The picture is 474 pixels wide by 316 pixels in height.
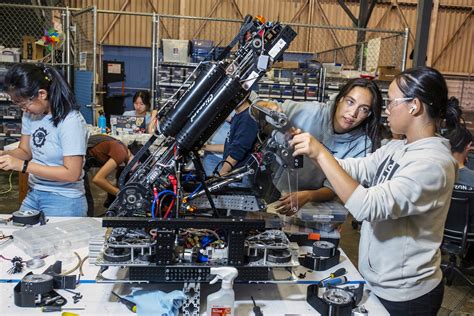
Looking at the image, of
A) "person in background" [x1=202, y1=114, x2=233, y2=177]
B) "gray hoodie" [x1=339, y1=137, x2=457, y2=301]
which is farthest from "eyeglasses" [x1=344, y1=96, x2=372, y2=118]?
"person in background" [x1=202, y1=114, x2=233, y2=177]

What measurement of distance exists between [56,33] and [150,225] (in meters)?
5.09

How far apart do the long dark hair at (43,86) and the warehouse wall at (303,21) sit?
695cm

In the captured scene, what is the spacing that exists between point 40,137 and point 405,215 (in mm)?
1591

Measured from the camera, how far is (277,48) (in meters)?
1.38

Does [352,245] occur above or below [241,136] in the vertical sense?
below

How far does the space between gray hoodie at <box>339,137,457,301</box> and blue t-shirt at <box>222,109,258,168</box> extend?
121 cm

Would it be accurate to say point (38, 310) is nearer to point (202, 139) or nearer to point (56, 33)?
point (202, 139)

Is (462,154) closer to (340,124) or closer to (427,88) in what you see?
(340,124)

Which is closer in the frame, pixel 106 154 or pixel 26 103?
pixel 26 103

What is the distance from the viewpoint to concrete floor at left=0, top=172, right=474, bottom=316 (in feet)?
9.66

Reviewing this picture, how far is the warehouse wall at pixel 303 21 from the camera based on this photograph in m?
8.80

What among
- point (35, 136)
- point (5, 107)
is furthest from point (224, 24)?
point (35, 136)

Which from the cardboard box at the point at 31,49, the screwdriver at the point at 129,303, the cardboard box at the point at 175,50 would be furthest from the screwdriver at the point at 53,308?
the cardboard box at the point at 31,49

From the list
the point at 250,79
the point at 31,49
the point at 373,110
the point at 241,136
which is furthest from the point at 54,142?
the point at 31,49
